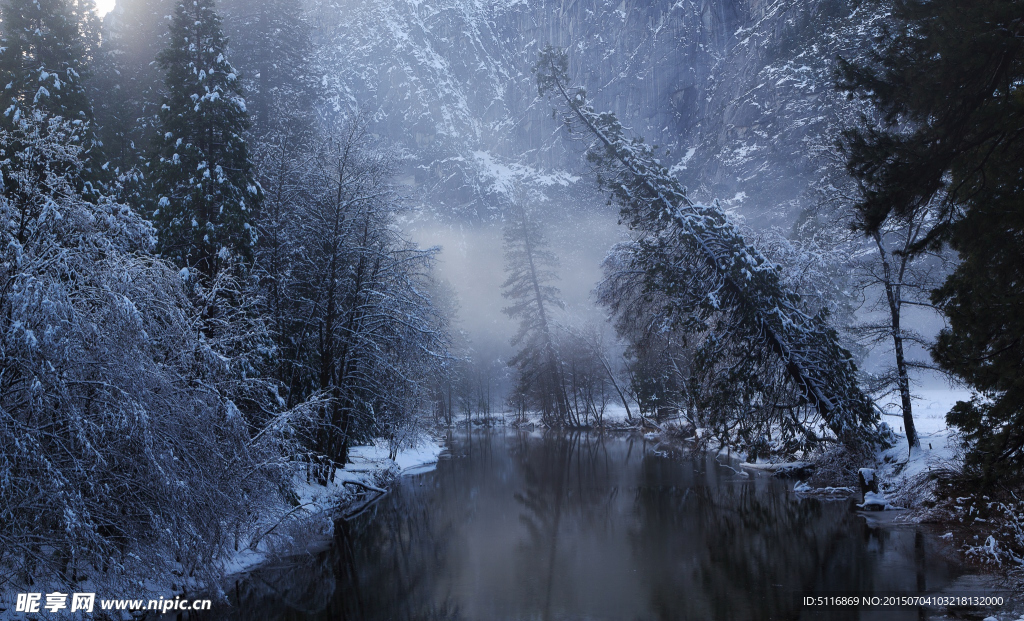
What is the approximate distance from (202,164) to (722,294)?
16191mm

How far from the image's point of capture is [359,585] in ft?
36.3

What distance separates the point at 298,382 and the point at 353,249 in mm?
5335

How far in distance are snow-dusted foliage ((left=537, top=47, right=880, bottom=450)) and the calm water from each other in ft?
10.3

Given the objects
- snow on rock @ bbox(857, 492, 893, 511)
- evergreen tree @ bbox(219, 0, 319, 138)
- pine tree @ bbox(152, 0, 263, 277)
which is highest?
evergreen tree @ bbox(219, 0, 319, 138)

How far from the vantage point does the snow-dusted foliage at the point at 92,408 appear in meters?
6.88

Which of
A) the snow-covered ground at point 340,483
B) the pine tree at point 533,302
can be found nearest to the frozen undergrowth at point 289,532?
the snow-covered ground at point 340,483

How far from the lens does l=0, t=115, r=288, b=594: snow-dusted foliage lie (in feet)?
22.6

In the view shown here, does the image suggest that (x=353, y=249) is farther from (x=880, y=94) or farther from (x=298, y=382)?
(x=880, y=94)

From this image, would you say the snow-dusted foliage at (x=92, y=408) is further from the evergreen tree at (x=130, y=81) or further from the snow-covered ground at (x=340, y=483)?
the evergreen tree at (x=130, y=81)

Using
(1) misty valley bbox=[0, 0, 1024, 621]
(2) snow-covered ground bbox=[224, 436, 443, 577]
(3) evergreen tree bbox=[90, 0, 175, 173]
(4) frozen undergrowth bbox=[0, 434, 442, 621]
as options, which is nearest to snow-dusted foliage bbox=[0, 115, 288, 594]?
(1) misty valley bbox=[0, 0, 1024, 621]

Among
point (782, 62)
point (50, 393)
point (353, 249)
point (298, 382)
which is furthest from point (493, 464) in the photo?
point (782, 62)

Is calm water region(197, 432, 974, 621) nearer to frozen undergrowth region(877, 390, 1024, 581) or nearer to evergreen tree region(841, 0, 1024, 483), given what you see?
frozen undergrowth region(877, 390, 1024, 581)

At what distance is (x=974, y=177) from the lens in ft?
26.1

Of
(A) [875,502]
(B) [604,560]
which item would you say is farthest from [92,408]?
(A) [875,502]
